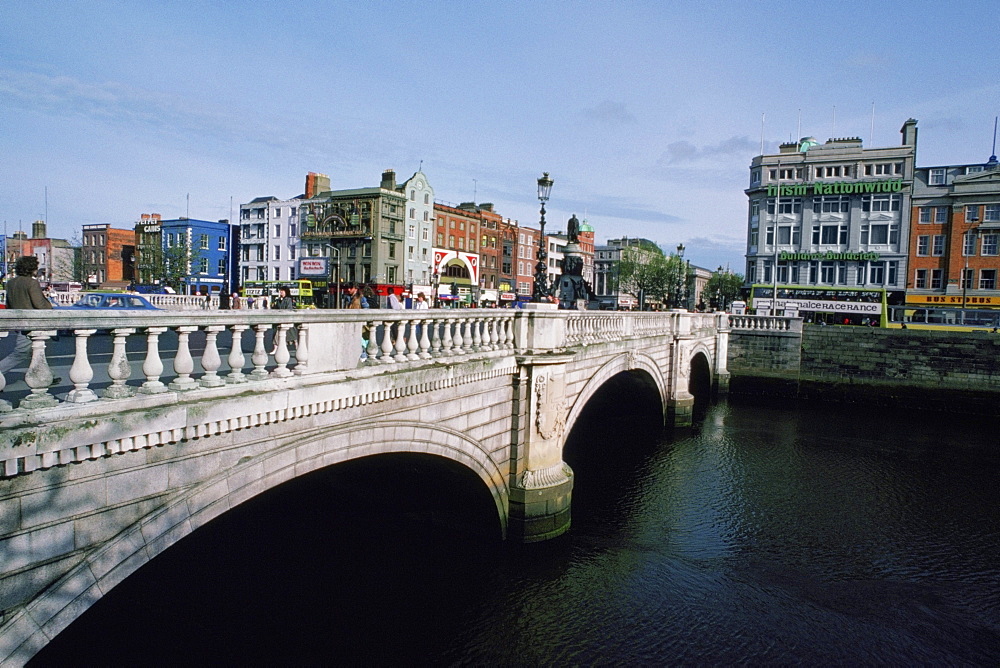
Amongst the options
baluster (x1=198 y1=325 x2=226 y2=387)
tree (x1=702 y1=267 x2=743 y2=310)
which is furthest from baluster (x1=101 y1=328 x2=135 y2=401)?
tree (x1=702 y1=267 x2=743 y2=310)

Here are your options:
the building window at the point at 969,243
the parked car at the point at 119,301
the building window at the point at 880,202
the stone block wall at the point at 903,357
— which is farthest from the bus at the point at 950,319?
the parked car at the point at 119,301

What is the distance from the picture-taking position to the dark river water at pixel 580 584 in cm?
991

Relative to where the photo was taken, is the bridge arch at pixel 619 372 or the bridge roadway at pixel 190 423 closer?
the bridge roadway at pixel 190 423

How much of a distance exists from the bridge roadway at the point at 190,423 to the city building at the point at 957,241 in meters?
54.1

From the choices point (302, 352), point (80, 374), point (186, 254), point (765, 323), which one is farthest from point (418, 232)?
point (80, 374)

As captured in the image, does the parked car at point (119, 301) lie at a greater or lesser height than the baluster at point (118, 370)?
greater

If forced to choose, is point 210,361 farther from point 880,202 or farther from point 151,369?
point 880,202

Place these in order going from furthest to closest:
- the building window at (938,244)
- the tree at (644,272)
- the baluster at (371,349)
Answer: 1. the tree at (644,272)
2. the building window at (938,244)
3. the baluster at (371,349)

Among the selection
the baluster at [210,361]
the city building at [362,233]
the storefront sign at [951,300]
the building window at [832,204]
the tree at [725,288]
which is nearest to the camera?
the baluster at [210,361]

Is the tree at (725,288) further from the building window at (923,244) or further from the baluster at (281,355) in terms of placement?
the baluster at (281,355)

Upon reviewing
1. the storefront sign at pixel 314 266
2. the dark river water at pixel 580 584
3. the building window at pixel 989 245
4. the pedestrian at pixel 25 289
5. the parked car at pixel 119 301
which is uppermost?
the building window at pixel 989 245

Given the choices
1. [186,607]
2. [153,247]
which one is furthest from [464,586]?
[153,247]

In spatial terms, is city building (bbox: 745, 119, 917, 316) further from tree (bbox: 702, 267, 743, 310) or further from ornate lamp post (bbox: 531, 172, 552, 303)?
ornate lamp post (bbox: 531, 172, 552, 303)

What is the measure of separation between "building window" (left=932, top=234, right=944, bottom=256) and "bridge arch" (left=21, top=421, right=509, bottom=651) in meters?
60.2
